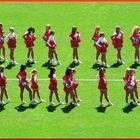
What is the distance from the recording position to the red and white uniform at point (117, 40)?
3584 centimetres

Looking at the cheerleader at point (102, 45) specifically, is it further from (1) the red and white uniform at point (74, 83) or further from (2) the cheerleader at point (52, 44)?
(1) the red and white uniform at point (74, 83)

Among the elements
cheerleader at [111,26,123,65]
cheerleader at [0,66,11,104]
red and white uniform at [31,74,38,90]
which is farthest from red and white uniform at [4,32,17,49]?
cheerleader at [111,26,123,65]

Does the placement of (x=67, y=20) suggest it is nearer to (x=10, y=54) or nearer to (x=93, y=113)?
(x=10, y=54)

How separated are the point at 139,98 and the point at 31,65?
7.03 metres

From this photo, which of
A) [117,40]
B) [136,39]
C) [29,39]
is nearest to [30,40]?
[29,39]

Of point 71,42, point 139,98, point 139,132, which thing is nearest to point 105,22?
point 71,42

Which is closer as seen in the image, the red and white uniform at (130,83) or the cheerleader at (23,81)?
the red and white uniform at (130,83)

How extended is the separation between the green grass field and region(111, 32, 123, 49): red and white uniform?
96 centimetres

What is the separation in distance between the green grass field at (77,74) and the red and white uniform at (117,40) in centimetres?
96

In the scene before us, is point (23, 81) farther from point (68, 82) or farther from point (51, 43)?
point (51, 43)

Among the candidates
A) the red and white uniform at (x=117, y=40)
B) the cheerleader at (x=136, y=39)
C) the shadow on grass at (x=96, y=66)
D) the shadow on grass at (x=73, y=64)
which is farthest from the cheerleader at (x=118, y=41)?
the shadow on grass at (x=73, y=64)

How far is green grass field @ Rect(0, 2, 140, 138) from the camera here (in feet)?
96.4

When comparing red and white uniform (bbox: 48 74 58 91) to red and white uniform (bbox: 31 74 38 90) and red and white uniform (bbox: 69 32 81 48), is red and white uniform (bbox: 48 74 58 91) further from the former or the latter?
red and white uniform (bbox: 69 32 81 48)

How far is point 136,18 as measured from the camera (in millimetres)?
41656
